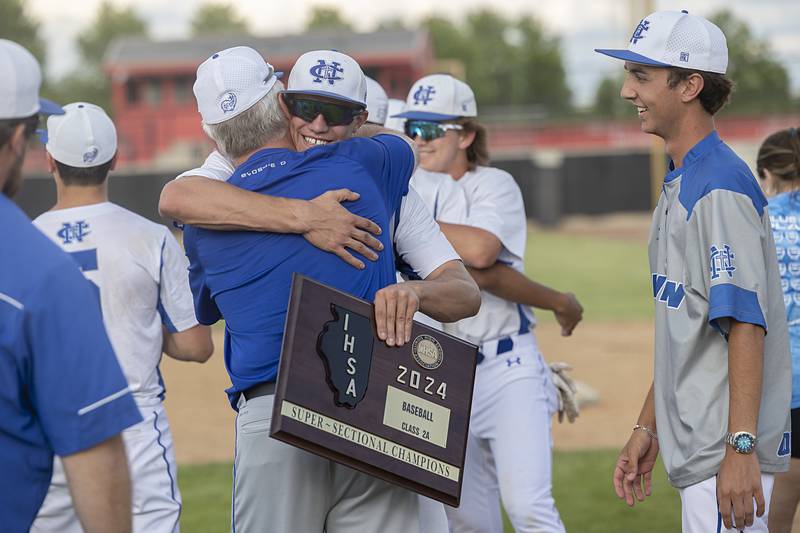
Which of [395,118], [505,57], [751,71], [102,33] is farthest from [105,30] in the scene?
[395,118]

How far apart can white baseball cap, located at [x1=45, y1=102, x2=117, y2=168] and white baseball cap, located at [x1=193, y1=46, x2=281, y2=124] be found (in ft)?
3.82

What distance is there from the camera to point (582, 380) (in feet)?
35.6

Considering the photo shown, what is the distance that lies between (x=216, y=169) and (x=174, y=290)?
40.4 inches

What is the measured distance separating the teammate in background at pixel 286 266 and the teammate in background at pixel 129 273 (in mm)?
1006

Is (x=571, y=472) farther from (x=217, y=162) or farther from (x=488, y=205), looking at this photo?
(x=217, y=162)

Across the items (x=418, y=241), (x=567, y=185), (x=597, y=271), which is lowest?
(x=418, y=241)

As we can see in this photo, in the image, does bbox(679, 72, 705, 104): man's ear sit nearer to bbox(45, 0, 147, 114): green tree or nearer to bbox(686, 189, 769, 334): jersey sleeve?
bbox(686, 189, 769, 334): jersey sleeve

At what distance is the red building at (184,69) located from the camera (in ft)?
174

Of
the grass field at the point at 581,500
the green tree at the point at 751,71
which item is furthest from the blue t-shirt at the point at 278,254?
the green tree at the point at 751,71

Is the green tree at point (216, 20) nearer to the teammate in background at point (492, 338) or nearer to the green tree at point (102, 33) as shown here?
the green tree at point (102, 33)

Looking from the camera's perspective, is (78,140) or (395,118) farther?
(395,118)

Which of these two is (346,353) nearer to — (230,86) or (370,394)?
(370,394)

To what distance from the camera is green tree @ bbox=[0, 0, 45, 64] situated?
7838 centimetres

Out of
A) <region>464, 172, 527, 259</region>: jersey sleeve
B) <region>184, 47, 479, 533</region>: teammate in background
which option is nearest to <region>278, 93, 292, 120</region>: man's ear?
<region>184, 47, 479, 533</region>: teammate in background
